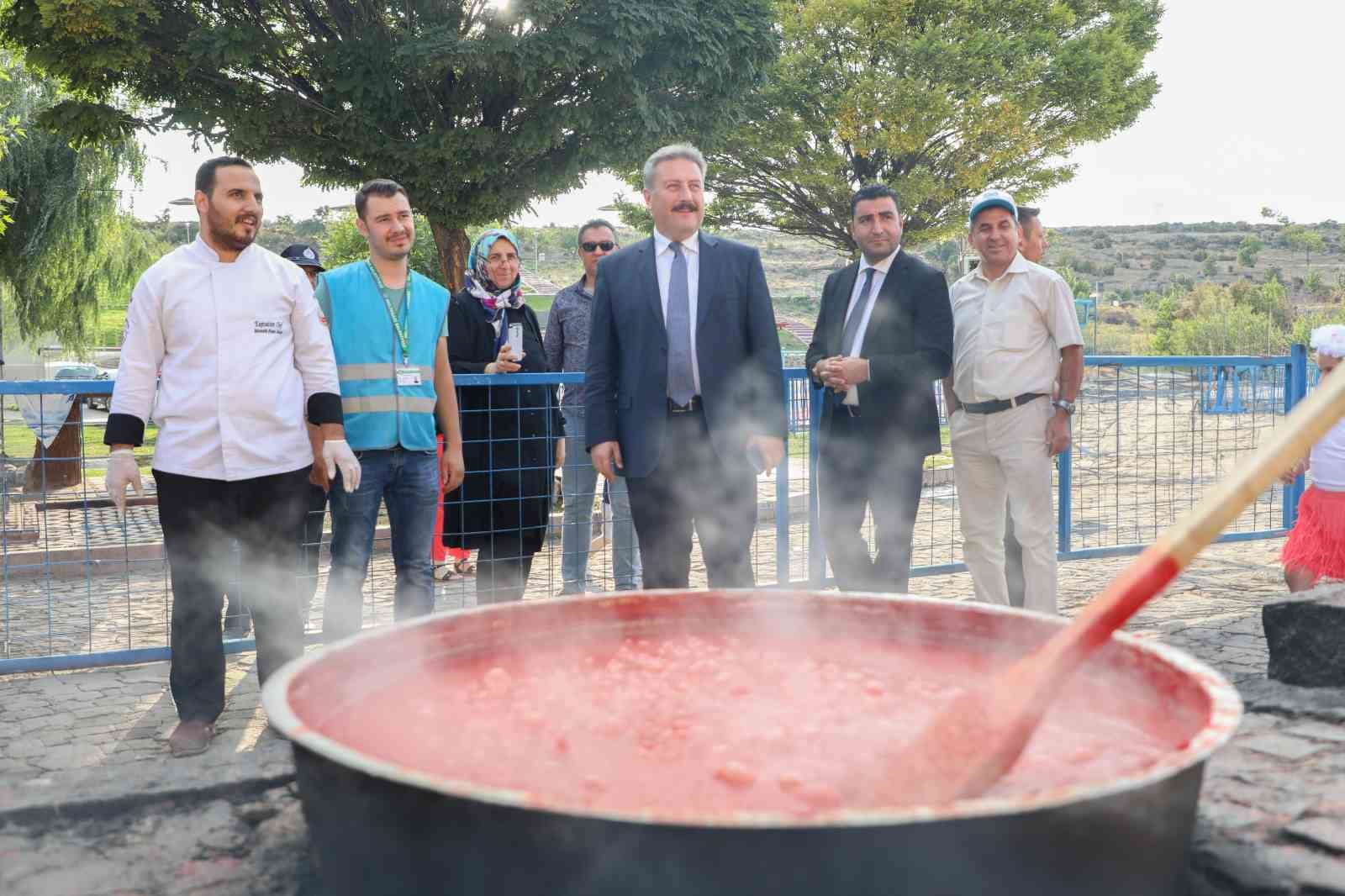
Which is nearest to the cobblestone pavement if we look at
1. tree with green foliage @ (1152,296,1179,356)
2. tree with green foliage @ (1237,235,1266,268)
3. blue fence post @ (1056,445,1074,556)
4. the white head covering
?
the white head covering

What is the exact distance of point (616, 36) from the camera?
1738 cm

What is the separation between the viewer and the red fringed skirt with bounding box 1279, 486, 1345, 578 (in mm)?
5789

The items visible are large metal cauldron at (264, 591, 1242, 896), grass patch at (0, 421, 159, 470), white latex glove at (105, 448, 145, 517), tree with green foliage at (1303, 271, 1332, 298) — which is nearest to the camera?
large metal cauldron at (264, 591, 1242, 896)

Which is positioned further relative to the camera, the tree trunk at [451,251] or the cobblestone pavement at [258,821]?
the tree trunk at [451,251]

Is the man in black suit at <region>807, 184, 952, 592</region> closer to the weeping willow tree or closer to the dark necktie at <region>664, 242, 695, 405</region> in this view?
the dark necktie at <region>664, 242, 695, 405</region>

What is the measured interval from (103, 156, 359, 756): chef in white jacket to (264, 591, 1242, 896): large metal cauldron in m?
2.18

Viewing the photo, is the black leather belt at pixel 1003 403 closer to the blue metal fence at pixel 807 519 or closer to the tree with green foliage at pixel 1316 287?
the blue metal fence at pixel 807 519

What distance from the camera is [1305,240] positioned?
82500 millimetres

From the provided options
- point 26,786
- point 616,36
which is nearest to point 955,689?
point 26,786

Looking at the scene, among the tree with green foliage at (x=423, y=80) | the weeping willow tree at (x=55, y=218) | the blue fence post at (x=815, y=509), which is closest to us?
the blue fence post at (x=815, y=509)

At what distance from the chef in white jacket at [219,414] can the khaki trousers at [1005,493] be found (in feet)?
9.95

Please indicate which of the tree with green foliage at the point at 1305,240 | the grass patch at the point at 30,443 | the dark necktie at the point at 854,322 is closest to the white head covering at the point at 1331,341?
the dark necktie at the point at 854,322

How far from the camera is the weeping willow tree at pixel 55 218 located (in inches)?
891

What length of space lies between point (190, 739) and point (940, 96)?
22476mm
